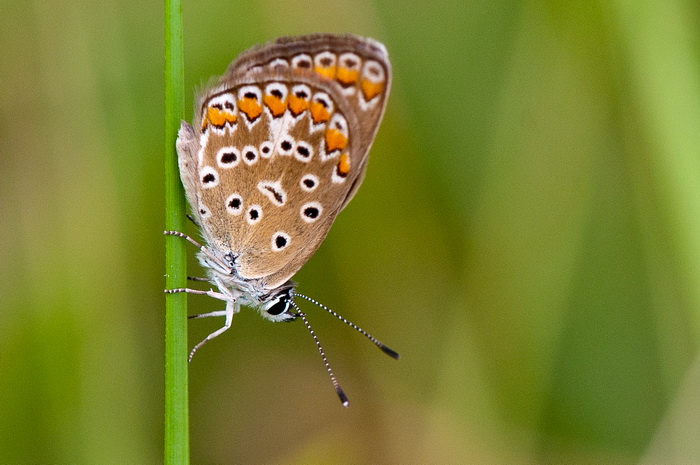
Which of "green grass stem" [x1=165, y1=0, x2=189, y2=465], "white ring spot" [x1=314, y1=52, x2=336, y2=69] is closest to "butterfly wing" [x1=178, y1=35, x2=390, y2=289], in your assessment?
"white ring spot" [x1=314, y1=52, x2=336, y2=69]

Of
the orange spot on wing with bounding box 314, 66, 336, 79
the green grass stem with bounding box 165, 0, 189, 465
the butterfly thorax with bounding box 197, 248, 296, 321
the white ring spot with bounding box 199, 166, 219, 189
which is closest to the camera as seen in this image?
the green grass stem with bounding box 165, 0, 189, 465

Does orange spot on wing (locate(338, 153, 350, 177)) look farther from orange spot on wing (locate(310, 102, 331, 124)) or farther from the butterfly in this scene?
orange spot on wing (locate(310, 102, 331, 124))

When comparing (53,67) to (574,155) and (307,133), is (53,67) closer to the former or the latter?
(307,133)

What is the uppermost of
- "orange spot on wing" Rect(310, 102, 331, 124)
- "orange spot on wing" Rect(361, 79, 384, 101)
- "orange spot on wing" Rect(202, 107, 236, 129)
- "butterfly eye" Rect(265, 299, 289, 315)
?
"orange spot on wing" Rect(361, 79, 384, 101)

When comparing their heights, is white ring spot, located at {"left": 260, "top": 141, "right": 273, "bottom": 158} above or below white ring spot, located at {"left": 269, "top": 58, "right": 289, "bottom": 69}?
below

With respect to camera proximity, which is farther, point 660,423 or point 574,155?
point 574,155

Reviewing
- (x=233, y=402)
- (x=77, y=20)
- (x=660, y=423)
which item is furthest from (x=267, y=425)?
(x=77, y=20)

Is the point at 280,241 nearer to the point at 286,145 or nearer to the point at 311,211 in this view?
the point at 311,211
